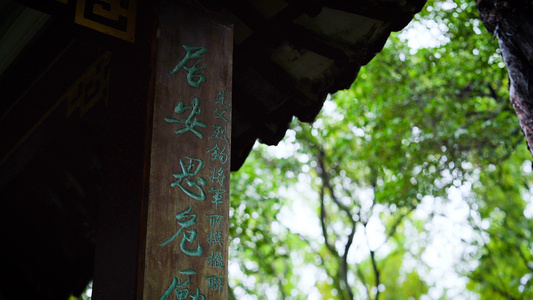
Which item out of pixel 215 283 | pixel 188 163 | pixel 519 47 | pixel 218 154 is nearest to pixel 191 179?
pixel 188 163

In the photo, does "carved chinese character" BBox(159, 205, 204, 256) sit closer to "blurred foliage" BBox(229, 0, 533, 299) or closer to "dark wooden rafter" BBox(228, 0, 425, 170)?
"dark wooden rafter" BBox(228, 0, 425, 170)

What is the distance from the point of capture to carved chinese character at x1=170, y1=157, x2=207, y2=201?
2168mm

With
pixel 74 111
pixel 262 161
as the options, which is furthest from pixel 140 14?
pixel 262 161

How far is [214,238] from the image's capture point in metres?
2.19

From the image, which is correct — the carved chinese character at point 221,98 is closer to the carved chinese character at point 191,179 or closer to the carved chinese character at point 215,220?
the carved chinese character at point 191,179

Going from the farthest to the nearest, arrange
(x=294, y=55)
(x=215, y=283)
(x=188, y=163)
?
(x=294, y=55) < (x=188, y=163) < (x=215, y=283)

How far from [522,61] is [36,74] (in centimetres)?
371

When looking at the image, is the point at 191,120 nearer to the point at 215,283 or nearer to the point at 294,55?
the point at 215,283

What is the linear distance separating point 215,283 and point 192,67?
1101 millimetres

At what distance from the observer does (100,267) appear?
2416 millimetres

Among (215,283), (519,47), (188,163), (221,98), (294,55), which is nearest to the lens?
(215,283)

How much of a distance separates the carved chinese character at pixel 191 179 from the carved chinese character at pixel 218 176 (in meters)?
0.05

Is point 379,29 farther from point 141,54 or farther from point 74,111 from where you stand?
point 74,111

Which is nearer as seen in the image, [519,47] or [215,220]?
[215,220]
